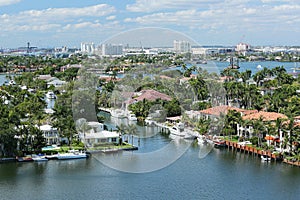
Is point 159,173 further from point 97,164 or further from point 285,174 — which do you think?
point 285,174

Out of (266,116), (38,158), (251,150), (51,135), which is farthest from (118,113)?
(266,116)

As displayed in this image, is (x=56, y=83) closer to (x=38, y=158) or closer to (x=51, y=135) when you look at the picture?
(x=51, y=135)

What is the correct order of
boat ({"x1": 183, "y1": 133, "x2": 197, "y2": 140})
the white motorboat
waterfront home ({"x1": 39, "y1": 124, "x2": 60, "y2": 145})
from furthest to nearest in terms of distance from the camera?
waterfront home ({"x1": 39, "y1": 124, "x2": 60, "y2": 145}), boat ({"x1": 183, "y1": 133, "x2": 197, "y2": 140}), the white motorboat

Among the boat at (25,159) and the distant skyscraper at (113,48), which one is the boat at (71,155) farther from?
the distant skyscraper at (113,48)

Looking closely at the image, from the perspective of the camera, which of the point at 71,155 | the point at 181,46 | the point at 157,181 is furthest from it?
the point at 71,155

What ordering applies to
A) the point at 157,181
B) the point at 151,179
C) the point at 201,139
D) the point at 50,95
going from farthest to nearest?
the point at 50,95 → the point at 151,179 → the point at 157,181 → the point at 201,139

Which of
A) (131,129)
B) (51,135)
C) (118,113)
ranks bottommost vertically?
(51,135)

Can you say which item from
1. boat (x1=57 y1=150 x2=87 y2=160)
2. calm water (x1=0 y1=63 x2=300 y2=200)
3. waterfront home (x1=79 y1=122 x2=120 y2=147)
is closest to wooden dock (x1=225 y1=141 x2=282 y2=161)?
calm water (x1=0 y1=63 x2=300 y2=200)

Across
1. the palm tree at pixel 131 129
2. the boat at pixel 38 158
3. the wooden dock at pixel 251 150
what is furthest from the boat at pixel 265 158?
the boat at pixel 38 158

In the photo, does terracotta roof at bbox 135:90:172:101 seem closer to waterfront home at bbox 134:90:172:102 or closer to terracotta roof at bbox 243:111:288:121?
waterfront home at bbox 134:90:172:102
